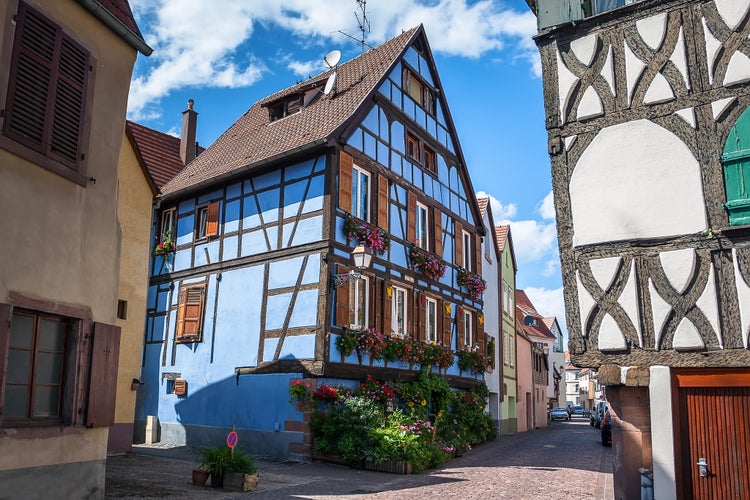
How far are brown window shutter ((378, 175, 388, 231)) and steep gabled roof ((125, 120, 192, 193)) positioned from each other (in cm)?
754

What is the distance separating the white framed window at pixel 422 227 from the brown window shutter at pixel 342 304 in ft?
13.9

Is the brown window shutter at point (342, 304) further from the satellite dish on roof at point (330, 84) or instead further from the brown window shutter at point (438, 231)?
the satellite dish on roof at point (330, 84)

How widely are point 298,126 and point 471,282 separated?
301 inches

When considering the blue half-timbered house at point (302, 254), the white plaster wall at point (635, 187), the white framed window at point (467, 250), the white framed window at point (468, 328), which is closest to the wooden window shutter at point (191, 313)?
the blue half-timbered house at point (302, 254)

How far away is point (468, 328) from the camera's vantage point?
22.3 meters

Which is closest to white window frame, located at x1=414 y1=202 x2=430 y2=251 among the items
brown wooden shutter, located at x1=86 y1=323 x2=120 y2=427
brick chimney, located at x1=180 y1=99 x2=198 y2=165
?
brick chimney, located at x1=180 y1=99 x2=198 y2=165

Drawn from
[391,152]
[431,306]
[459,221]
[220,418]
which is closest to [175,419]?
[220,418]

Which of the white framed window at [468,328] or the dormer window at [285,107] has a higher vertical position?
the dormer window at [285,107]

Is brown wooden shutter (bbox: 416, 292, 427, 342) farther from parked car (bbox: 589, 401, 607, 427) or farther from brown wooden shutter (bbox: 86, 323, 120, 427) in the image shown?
parked car (bbox: 589, 401, 607, 427)

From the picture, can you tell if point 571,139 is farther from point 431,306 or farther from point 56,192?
point 431,306

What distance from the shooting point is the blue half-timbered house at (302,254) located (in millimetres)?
15758

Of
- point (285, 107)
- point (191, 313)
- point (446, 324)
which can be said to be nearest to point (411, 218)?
point (446, 324)

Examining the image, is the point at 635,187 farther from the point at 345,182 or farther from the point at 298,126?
the point at 298,126

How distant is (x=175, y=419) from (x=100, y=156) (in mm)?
11094
